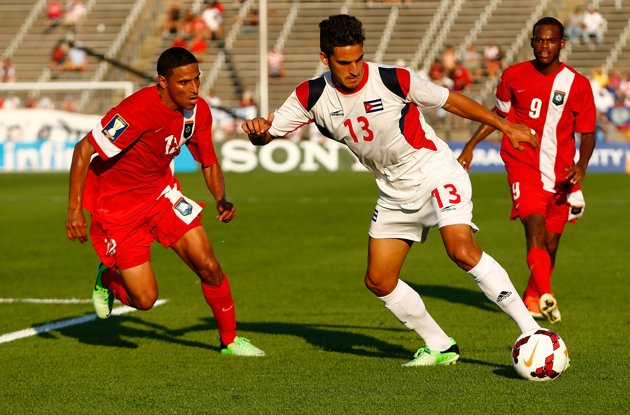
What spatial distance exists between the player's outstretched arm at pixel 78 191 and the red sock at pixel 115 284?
1033mm

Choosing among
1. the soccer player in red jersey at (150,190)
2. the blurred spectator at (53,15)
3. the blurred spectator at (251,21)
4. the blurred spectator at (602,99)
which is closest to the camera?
the soccer player in red jersey at (150,190)

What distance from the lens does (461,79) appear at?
34.8 metres

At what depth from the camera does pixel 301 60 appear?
38.8m

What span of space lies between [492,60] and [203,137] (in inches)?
1122

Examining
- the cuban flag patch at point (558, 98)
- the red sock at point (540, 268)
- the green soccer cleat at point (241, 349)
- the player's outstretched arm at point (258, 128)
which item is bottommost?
the green soccer cleat at point (241, 349)

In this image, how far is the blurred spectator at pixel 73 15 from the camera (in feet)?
135

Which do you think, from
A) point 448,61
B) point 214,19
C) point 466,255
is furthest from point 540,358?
point 214,19

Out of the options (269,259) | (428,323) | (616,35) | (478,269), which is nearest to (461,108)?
(478,269)

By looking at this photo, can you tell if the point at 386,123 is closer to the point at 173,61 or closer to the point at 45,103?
the point at 173,61

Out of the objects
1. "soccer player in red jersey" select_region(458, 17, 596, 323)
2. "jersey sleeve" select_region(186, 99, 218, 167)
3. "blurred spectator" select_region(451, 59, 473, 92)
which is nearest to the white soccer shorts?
"jersey sleeve" select_region(186, 99, 218, 167)

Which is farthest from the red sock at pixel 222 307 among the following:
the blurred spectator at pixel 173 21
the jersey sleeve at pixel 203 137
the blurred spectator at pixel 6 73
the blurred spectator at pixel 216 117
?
the blurred spectator at pixel 6 73

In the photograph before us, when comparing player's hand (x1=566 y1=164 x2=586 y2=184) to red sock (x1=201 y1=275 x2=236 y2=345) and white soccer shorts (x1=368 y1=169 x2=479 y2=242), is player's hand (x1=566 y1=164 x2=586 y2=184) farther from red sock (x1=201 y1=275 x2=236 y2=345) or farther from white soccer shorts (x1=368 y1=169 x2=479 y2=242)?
red sock (x1=201 y1=275 x2=236 y2=345)

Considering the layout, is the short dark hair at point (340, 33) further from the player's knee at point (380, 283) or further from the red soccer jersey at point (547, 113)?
the red soccer jersey at point (547, 113)

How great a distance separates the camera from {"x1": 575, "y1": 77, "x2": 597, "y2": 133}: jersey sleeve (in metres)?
10.1
